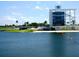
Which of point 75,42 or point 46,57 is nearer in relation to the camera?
point 46,57

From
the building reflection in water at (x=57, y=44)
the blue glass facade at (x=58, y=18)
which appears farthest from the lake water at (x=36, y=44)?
the blue glass facade at (x=58, y=18)

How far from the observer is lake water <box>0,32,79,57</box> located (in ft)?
16.9

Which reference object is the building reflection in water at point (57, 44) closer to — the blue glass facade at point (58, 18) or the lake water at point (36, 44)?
the lake water at point (36, 44)

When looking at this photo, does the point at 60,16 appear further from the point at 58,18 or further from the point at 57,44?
the point at 57,44

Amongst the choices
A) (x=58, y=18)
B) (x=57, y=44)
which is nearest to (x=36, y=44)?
(x=57, y=44)

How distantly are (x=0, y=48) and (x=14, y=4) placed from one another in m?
1.00

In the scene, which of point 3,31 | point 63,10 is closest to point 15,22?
point 3,31

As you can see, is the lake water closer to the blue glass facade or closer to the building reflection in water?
the building reflection in water

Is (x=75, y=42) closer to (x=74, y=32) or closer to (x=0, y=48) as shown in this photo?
(x=74, y=32)

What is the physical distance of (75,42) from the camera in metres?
5.40

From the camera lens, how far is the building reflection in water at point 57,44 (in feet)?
17.2

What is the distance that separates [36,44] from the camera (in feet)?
17.5

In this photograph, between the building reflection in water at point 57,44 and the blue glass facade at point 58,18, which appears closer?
the blue glass facade at point 58,18

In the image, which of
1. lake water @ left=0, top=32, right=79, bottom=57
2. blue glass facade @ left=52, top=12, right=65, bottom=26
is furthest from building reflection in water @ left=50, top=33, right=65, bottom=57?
blue glass facade @ left=52, top=12, right=65, bottom=26
